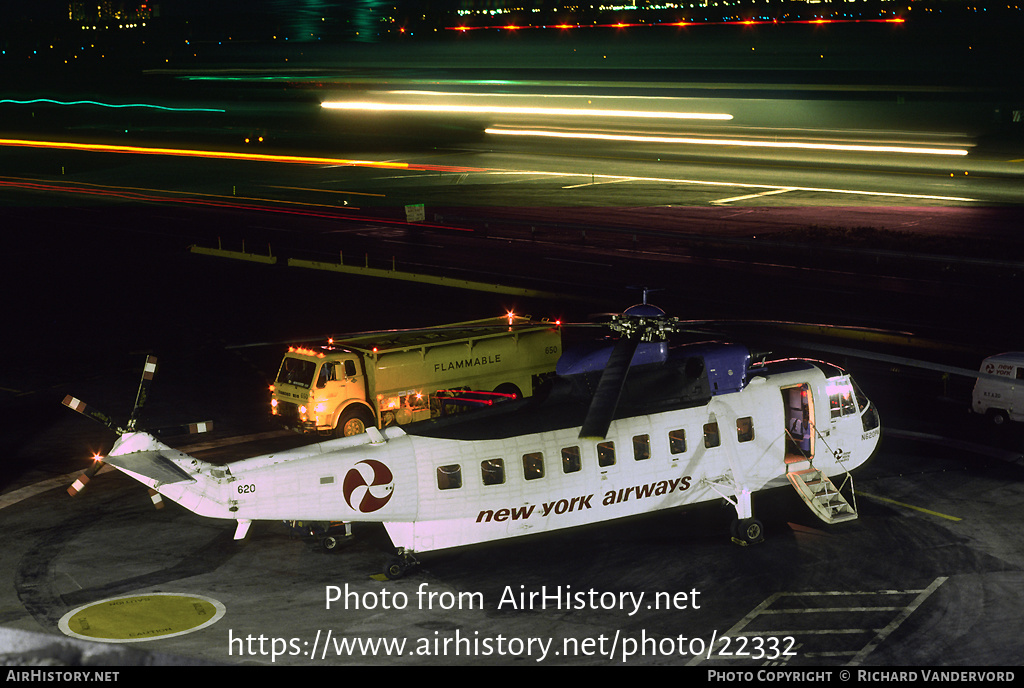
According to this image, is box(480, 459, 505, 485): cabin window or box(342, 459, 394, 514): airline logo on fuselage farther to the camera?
box(480, 459, 505, 485): cabin window

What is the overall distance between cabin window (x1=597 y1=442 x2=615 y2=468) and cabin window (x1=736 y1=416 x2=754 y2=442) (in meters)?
3.35

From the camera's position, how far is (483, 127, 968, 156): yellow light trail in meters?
94.1

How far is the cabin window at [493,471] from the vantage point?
21.5m

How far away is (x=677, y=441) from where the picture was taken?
76.4 ft

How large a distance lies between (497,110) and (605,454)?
113784 millimetres

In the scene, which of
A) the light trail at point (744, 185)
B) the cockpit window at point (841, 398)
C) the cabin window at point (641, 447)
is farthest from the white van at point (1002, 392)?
the light trail at point (744, 185)

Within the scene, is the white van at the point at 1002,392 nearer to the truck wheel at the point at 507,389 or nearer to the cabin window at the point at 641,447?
the cabin window at the point at 641,447

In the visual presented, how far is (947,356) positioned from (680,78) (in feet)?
366

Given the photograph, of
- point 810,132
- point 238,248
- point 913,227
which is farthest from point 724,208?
point 810,132

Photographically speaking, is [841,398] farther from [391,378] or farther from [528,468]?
[391,378]

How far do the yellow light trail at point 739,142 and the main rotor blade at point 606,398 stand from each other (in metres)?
81.9

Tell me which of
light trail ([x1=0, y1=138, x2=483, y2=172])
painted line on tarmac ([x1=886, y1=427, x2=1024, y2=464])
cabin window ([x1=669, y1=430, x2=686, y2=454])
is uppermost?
light trail ([x1=0, y1=138, x2=483, y2=172])

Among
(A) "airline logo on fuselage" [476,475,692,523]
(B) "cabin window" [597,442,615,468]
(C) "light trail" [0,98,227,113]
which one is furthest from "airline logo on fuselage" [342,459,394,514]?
(C) "light trail" [0,98,227,113]

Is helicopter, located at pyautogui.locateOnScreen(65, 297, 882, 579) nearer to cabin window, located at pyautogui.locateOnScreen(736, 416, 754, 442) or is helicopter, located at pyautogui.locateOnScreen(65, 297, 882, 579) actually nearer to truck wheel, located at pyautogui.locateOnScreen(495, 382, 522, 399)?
cabin window, located at pyautogui.locateOnScreen(736, 416, 754, 442)
